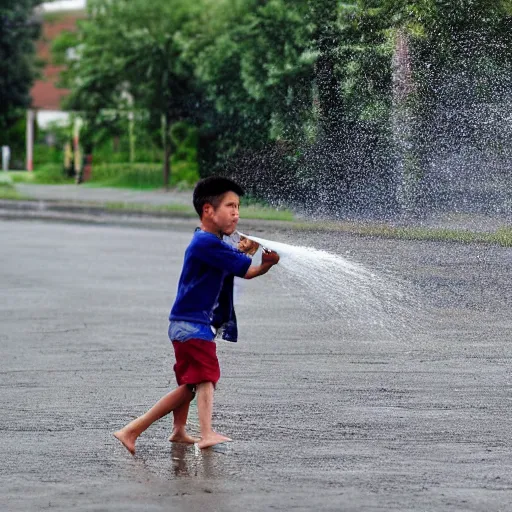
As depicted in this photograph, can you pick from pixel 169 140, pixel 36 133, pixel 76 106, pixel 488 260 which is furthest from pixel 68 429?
pixel 36 133

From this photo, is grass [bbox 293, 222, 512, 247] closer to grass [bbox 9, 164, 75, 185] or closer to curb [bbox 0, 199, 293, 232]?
curb [bbox 0, 199, 293, 232]

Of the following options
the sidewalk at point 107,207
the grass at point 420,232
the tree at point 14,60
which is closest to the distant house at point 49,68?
the tree at point 14,60

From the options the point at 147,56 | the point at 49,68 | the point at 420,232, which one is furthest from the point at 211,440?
the point at 49,68

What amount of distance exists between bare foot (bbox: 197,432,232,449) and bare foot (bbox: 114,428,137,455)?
0.93 feet

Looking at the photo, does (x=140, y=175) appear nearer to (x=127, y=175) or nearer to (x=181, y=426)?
(x=127, y=175)

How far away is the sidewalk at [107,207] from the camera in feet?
51.2

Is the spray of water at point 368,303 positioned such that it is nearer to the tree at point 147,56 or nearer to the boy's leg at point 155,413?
the boy's leg at point 155,413

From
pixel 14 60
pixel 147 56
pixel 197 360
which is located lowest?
pixel 197 360

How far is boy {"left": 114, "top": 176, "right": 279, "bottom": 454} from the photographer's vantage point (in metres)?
6.00

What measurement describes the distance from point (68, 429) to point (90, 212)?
20481mm

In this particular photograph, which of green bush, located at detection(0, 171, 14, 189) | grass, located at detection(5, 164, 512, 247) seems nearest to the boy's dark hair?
grass, located at detection(5, 164, 512, 247)

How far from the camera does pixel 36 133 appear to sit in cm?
5031

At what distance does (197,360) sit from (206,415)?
25cm

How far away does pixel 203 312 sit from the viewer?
19.9 feet
